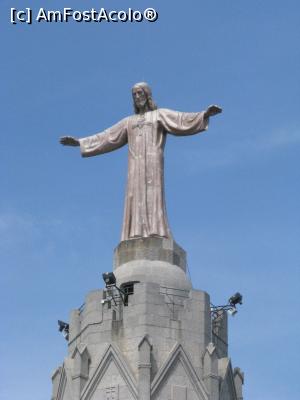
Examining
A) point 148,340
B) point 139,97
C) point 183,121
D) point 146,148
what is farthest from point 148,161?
point 148,340

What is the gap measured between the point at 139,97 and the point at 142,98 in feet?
0.33

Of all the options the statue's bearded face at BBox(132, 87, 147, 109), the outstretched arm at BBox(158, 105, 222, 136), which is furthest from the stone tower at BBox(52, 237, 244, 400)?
the statue's bearded face at BBox(132, 87, 147, 109)

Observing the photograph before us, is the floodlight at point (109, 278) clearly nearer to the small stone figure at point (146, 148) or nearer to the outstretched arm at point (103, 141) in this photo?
the small stone figure at point (146, 148)

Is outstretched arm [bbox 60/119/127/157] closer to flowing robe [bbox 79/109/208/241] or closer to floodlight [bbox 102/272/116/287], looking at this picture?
flowing robe [bbox 79/109/208/241]

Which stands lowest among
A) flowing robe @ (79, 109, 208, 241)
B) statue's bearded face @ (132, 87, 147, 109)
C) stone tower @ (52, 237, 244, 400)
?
stone tower @ (52, 237, 244, 400)

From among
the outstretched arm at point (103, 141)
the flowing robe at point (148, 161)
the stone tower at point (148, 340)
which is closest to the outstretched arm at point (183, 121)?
the flowing robe at point (148, 161)

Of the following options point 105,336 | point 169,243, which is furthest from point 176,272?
point 105,336

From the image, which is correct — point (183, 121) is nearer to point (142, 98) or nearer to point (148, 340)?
point (142, 98)

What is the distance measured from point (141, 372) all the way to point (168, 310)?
219 centimetres

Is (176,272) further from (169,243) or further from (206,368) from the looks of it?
(206,368)

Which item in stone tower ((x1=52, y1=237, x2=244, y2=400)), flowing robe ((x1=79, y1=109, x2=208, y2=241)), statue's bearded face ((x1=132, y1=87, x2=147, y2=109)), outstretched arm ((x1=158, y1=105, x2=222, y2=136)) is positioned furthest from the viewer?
statue's bearded face ((x1=132, y1=87, x2=147, y2=109))

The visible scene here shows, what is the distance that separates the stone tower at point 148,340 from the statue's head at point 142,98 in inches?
182

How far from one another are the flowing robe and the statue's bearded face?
12.9 inches

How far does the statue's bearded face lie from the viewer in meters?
32.7
